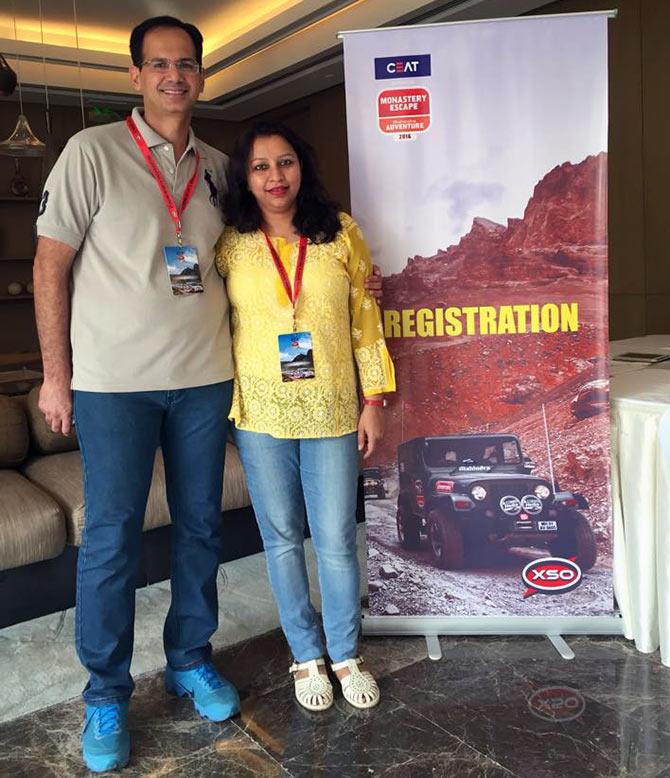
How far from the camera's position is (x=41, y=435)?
10.6ft

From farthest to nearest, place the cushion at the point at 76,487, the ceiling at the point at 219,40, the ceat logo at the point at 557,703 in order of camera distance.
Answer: the ceiling at the point at 219,40 → the cushion at the point at 76,487 → the ceat logo at the point at 557,703

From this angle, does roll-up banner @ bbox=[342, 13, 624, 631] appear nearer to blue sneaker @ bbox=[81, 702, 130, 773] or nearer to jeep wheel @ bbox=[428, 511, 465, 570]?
jeep wheel @ bbox=[428, 511, 465, 570]

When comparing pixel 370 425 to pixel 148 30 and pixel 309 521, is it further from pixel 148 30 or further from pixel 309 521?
pixel 148 30

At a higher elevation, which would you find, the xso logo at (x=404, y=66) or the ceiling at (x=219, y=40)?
the ceiling at (x=219, y=40)

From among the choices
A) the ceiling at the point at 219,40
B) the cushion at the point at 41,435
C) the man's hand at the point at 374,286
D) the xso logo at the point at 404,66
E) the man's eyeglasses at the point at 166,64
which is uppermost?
the ceiling at the point at 219,40

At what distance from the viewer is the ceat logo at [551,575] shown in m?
2.23

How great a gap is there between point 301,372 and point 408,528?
0.71 meters

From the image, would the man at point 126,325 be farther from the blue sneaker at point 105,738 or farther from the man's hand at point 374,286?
the man's hand at point 374,286

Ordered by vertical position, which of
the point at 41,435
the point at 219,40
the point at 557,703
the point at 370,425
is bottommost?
the point at 557,703

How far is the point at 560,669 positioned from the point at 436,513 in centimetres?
54

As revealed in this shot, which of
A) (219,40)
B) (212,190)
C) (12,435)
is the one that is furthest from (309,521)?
(219,40)

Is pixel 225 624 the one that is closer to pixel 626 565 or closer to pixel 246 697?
pixel 246 697

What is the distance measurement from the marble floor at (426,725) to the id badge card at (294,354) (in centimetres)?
89

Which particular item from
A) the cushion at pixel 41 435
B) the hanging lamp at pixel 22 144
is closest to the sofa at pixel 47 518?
the cushion at pixel 41 435
